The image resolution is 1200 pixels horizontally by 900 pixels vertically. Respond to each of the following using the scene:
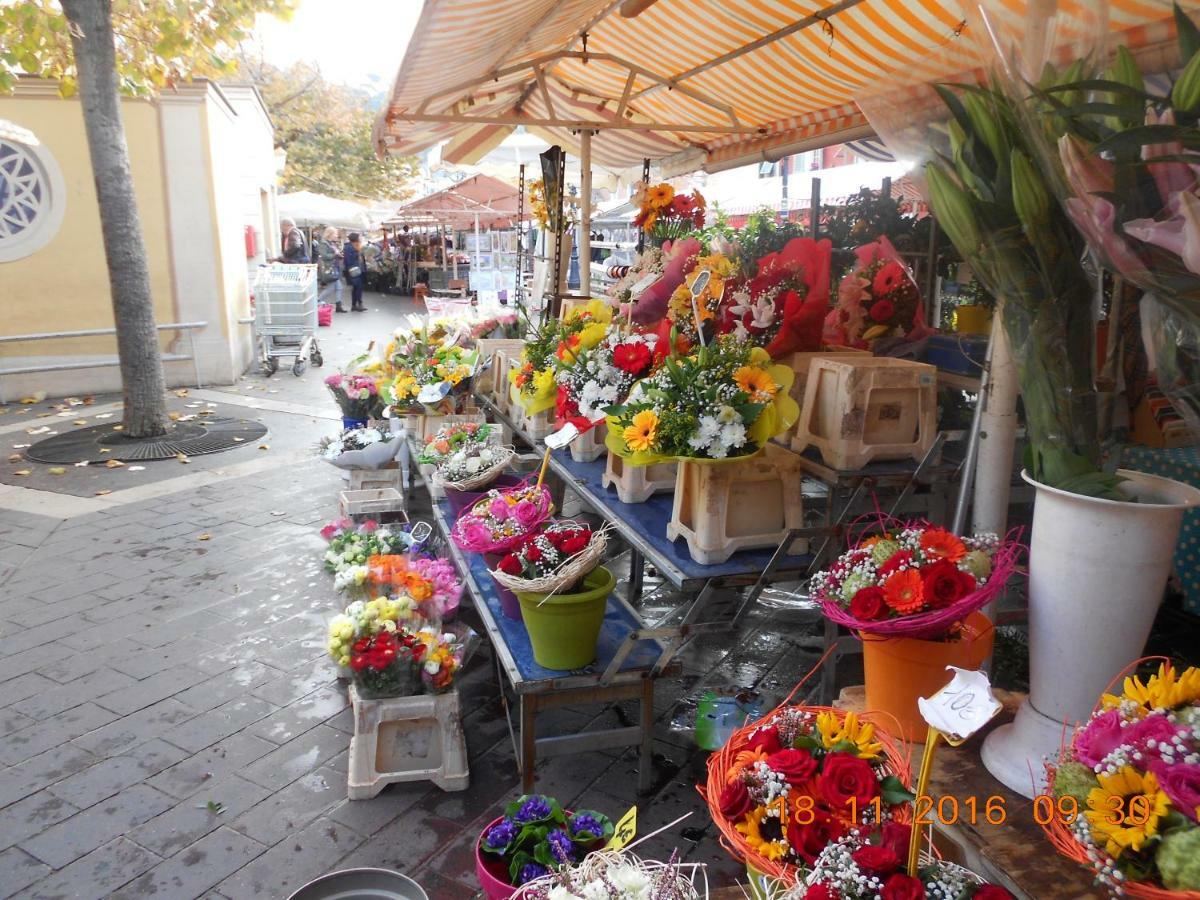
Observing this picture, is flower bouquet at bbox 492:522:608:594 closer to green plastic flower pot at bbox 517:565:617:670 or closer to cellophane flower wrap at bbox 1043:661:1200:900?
green plastic flower pot at bbox 517:565:617:670

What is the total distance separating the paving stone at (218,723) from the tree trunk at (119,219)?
5.52 meters

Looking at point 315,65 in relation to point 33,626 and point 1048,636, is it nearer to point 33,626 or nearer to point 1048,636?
point 33,626

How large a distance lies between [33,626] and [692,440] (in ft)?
12.8

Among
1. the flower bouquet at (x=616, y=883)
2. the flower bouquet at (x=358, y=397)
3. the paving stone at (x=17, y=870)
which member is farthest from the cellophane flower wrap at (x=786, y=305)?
the flower bouquet at (x=358, y=397)

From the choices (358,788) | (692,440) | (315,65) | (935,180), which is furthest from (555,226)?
(315,65)

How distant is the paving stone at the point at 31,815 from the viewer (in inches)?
117

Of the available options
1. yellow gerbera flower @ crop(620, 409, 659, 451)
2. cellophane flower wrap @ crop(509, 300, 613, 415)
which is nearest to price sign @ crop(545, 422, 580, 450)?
yellow gerbera flower @ crop(620, 409, 659, 451)

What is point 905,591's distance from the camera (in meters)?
1.87

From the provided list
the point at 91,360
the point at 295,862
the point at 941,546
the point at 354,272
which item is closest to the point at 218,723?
the point at 295,862

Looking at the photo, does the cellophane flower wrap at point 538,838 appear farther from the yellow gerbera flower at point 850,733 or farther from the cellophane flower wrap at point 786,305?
the cellophane flower wrap at point 786,305

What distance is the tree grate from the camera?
7.90 metres

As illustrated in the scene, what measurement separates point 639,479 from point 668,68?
147 inches

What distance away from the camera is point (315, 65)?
30688 mm

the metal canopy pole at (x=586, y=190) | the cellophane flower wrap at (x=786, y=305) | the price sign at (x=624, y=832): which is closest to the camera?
the price sign at (x=624, y=832)
